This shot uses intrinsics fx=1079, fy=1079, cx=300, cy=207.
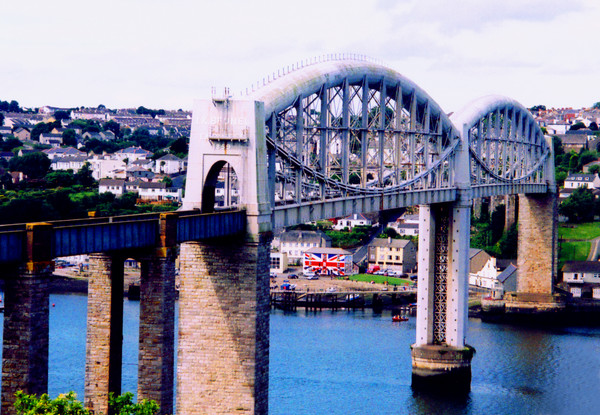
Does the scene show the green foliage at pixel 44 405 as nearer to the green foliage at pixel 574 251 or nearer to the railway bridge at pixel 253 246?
the railway bridge at pixel 253 246

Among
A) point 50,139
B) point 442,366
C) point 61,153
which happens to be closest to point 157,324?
point 442,366

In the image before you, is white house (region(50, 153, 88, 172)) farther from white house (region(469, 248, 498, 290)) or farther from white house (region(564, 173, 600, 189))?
white house (region(469, 248, 498, 290))

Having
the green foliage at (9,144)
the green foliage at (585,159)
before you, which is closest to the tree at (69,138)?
the green foliage at (9,144)

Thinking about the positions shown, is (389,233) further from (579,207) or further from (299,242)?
(579,207)

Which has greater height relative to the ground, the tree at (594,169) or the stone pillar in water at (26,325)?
the tree at (594,169)

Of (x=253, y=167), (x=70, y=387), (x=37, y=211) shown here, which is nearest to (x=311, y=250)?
(x=37, y=211)

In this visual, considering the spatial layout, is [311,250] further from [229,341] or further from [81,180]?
[229,341]
